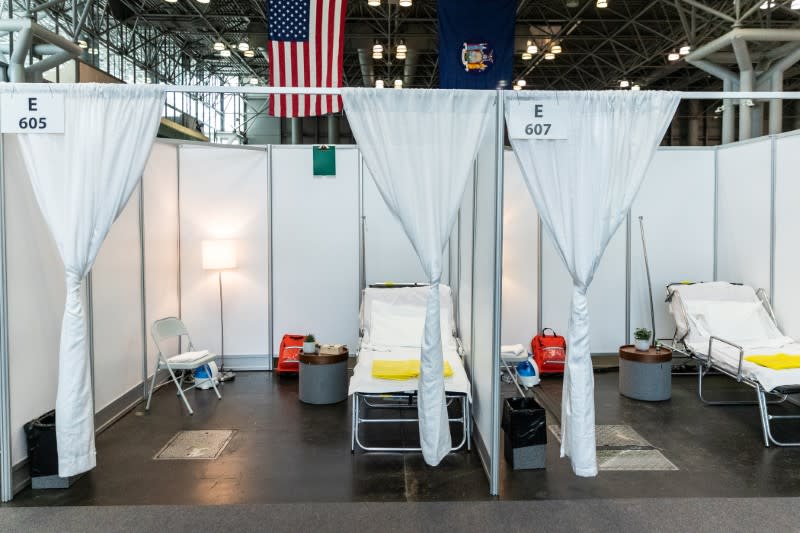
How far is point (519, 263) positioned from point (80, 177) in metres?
4.50

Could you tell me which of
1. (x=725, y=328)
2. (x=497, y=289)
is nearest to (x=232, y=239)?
(x=497, y=289)

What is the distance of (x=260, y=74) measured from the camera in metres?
15.4

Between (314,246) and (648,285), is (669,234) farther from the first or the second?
(314,246)

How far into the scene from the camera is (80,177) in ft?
10.3

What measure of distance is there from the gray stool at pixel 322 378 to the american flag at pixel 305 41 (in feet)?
7.85

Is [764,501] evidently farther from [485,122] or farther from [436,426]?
[485,122]

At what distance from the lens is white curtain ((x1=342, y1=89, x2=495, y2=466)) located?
10.5 ft

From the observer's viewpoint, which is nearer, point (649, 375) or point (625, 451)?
point (625, 451)

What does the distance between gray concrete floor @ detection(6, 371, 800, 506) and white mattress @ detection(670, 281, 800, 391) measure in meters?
0.50

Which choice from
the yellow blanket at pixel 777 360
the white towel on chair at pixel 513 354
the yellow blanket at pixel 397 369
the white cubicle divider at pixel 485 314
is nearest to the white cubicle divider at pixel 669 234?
the yellow blanket at pixel 777 360

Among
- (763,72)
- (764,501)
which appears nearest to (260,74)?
(763,72)

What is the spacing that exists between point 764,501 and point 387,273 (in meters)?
4.10

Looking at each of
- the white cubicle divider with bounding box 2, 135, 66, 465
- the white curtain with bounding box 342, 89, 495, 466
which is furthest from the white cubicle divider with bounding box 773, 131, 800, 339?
the white cubicle divider with bounding box 2, 135, 66, 465

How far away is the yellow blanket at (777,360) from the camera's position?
167 inches
